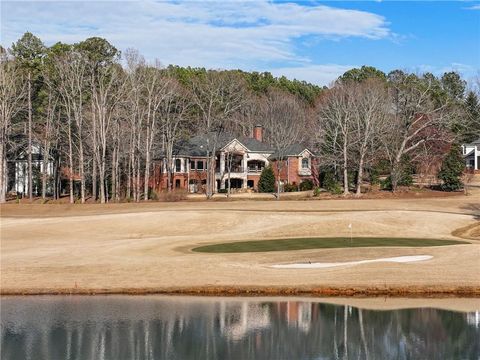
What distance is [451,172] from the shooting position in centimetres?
8181

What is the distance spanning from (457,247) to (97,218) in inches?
1208

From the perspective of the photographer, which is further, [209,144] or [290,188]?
[209,144]

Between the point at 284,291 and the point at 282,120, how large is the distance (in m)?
91.2

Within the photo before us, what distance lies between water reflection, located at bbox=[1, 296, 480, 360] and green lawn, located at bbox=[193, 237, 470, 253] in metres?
12.1

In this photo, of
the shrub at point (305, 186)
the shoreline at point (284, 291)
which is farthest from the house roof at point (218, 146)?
the shoreline at point (284, 291)

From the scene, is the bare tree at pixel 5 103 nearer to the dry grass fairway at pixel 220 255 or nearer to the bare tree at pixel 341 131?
the dry grass fairway at pixel 220 255

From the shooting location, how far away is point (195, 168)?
327ft

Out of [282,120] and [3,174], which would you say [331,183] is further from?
[3,174]

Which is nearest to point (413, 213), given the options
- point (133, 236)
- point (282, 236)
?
point (282, 236)

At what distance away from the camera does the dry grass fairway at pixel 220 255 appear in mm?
32000

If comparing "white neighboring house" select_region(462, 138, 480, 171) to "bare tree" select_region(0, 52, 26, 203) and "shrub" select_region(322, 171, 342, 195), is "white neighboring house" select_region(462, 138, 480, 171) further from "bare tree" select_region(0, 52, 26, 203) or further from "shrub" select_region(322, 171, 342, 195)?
"bare tree" select_region(0, 52, 26, 203)

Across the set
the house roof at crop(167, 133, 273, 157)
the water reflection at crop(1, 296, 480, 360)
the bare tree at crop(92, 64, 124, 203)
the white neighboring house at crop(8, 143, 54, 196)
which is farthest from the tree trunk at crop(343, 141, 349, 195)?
the water reflection at crop(1, 296, 480, 360)

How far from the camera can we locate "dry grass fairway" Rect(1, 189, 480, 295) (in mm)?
32000

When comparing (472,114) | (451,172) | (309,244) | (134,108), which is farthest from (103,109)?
(472,114)
